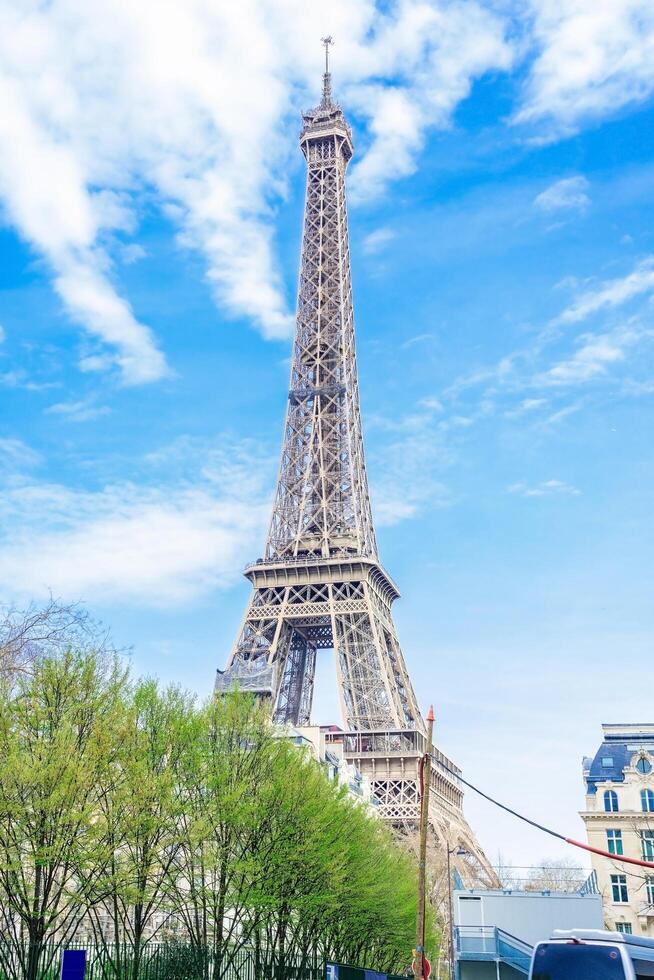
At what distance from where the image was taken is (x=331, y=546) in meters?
104

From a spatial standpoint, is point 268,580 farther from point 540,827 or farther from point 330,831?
point 540,827

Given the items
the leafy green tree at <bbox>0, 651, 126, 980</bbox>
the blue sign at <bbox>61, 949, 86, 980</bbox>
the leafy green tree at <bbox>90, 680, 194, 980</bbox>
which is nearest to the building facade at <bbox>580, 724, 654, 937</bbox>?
the leafy green tree at <bbox>90, 680, 194, 980</bbox>

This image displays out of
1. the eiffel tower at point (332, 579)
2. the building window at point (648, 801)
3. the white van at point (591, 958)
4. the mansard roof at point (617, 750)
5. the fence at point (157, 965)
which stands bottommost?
the fence at point (157, 965)

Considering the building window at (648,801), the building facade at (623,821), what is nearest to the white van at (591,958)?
the building facade at (623,821)

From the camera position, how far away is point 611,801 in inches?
2746

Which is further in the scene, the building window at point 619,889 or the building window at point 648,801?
the building window at point 648,801

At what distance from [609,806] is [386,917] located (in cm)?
2510

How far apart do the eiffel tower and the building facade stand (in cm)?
2021

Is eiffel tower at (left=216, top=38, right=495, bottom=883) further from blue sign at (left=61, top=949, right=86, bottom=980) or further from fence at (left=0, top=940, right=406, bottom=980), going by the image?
blue sign at (left=61, top=949, right=86, bottom=980)

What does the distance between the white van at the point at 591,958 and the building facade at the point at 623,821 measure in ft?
153

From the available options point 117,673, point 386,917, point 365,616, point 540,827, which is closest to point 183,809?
point 117,673

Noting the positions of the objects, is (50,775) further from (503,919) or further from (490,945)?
(503,919)

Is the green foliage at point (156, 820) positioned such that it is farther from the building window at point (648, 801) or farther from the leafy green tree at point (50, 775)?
the building window at point (648, 801)

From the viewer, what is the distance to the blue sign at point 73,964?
23.7 metres
